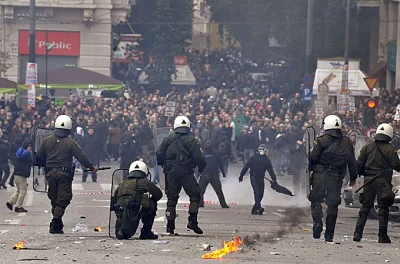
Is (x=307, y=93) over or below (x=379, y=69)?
below

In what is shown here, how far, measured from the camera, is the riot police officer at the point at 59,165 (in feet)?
48.4

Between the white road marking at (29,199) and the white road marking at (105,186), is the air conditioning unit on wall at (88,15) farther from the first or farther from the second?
the white road marking at (29,199)

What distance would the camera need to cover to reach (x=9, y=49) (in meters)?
46.2

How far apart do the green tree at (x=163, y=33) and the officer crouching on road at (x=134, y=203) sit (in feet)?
127

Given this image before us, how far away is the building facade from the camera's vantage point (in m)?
45.8

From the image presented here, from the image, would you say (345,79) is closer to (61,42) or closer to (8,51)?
(61,42)

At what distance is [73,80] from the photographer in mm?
37562

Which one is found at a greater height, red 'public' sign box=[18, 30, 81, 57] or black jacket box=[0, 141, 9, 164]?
red 'public' sign box=[18, 30, 81, 57]

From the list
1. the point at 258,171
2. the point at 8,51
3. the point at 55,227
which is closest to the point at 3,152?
the point at 258,171

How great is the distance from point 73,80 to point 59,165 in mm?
22860

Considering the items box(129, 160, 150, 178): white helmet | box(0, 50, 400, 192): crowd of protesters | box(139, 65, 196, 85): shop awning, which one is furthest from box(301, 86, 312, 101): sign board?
box(129, 160, 150, 178): white helmet

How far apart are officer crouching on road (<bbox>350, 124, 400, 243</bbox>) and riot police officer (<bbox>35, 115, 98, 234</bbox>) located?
360 centimetres

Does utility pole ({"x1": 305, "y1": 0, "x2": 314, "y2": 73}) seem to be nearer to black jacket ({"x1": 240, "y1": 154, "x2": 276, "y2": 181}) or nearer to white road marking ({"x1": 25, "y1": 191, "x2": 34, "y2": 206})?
white road marking ({"x1": 25, "y1": 191, "x2": 34, "y2": 206})

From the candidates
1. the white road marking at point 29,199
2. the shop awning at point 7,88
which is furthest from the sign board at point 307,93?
the white road marking at point 29,199
